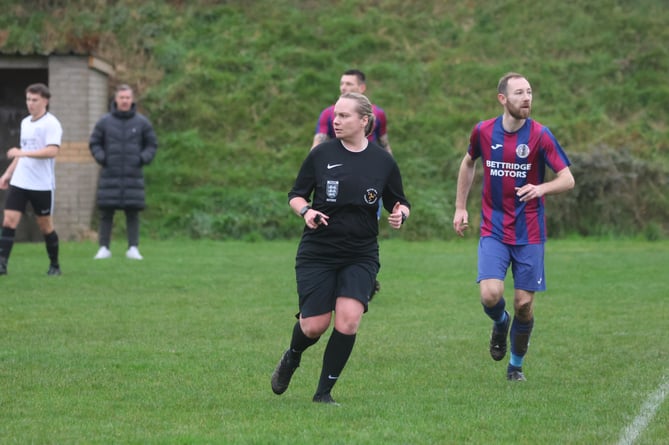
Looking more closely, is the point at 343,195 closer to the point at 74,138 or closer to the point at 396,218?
the point at 396,218

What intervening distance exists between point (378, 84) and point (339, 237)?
19.2 m

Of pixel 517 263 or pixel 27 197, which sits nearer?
pixel 517 263

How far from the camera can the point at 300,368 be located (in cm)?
842

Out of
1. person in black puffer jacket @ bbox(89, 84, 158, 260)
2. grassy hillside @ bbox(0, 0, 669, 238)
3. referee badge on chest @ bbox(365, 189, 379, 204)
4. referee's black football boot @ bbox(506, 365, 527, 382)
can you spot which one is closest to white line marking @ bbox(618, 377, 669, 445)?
referee's black football boot @ bbox(506, 365, 527, 382)

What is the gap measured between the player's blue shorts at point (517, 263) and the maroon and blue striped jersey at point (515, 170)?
0.06 metres

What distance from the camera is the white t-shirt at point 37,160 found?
13.9m

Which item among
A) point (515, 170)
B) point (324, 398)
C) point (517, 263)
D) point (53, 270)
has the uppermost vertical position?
point (515, 170)

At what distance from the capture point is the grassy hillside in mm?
22141

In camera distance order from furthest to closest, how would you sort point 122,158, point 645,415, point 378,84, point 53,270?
point 378,84
point 122,158
point 53,270
point 645,415

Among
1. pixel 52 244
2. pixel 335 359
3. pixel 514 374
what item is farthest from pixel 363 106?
pixel 52 244

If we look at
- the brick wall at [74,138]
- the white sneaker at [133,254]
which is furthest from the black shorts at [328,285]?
the brick wall at [74,138]

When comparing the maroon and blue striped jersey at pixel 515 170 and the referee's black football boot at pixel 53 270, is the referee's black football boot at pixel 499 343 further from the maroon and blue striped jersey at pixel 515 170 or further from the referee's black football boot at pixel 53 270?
the referee's black football boot at pixel 53 270

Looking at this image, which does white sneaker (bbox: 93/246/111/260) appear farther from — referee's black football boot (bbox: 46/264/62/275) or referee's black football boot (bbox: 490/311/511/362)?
referee's black football boot (bbox: 490/311/511/362)

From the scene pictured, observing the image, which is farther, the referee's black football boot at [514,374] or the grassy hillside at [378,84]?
the grassy hillside at [378,84]
